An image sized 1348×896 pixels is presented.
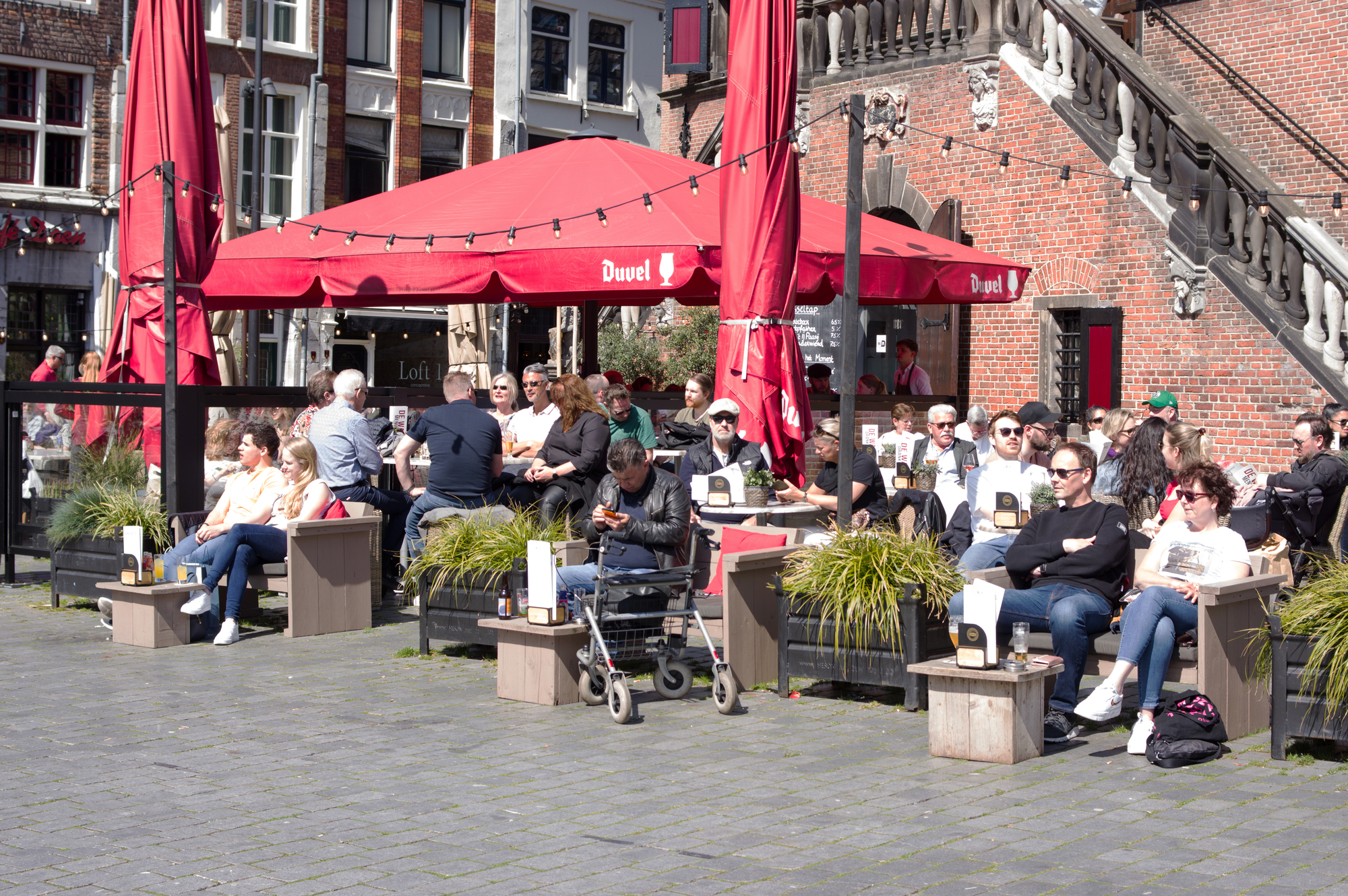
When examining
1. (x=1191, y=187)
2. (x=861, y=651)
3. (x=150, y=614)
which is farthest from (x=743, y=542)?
(x=1191, y=187)

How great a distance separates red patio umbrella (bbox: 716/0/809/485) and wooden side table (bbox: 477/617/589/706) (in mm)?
2764

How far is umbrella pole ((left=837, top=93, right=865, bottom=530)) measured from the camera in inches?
344

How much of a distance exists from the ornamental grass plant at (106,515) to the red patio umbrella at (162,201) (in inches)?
41.3

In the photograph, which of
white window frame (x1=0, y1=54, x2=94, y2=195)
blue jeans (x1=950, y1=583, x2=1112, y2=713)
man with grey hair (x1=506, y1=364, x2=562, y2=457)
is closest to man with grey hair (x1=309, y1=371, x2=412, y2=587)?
man with grey hair (x1=506, y1=364, x2=562, y2=457)

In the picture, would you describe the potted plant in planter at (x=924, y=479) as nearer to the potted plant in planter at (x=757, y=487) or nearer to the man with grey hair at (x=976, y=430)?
the man with grey hair at (x=976, y=430)

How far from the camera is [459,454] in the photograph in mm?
10586

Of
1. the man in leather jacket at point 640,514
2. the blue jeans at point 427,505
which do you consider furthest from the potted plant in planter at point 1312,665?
the blue jeans at point 427,505

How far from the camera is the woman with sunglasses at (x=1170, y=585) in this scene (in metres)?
7.03

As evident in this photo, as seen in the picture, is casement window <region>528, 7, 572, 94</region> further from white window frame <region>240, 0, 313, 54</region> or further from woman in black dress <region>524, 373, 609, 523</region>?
woman in black dress <region>524, 373, 609, 523</region>

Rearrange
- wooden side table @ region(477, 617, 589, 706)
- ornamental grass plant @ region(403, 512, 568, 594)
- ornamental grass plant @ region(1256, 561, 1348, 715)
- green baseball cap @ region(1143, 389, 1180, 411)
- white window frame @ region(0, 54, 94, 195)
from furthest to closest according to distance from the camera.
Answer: white window frame @ region(0, 54, 94, 195) → green baseball cap @ region(1143, 389, 1180, 411) → ornamental grass plant @ region(403, 512, 568, 594) → wooden side table @ region(477, 617, 589, 706) → ornamental grass plant @ region(1256, 561, 1348, 715)

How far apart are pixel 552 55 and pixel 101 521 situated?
93.5 ft

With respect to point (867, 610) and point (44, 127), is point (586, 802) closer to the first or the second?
point (867, 610)

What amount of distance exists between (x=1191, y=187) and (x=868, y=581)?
9.06m

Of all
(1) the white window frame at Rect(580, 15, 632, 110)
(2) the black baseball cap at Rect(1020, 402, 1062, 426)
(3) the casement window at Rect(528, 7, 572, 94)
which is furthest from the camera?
(1) the white window frame at Rect(580, 15, 632, 110)
